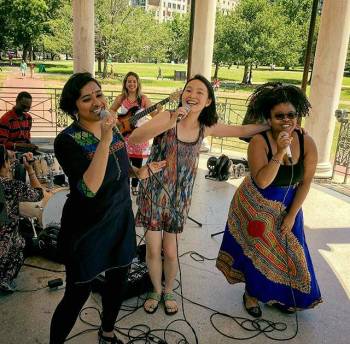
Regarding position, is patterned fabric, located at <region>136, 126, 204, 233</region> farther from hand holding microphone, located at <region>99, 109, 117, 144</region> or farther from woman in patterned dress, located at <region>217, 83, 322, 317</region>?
hand holding microphone, located at <region>99, 109, 117, 144</region>

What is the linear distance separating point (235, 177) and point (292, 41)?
30571 mm

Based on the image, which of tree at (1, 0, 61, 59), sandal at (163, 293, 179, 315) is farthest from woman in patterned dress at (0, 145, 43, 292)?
tree at (1, 0, 61, 59)

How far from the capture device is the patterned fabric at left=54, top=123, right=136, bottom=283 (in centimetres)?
220

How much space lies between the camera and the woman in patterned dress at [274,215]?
9.80 feet

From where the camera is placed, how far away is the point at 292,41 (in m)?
34.5

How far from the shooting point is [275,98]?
117 inches

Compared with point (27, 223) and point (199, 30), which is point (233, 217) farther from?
point (199, 30)

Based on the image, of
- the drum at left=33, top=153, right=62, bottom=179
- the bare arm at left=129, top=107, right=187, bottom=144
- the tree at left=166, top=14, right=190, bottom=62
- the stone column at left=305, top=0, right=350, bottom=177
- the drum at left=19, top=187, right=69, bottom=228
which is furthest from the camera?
the tree at left=166, top=14, right=190, bottom=62

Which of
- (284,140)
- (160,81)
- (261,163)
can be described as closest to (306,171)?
(261,163)

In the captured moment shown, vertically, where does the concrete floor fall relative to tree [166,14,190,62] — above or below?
below

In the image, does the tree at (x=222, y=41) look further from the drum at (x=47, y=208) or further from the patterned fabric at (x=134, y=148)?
the drum at (x=47, y=208)

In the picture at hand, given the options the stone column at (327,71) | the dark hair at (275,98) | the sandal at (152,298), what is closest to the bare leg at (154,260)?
the sandal at (152,298)

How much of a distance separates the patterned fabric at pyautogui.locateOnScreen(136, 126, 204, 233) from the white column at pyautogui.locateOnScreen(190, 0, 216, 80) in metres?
6.15

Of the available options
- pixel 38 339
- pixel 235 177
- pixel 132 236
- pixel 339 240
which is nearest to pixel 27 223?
pixel 38 339
